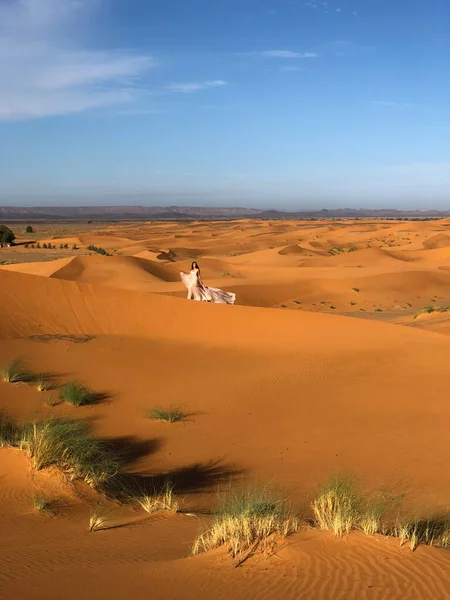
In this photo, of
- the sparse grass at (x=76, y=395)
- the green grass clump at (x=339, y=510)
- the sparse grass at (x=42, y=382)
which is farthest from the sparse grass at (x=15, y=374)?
the green grass clump at (x=339, y=510)

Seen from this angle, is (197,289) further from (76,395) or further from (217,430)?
(217,430)

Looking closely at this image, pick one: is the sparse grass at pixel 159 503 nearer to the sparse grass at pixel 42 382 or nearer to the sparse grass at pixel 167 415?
the sparse grass at pixel 167 415

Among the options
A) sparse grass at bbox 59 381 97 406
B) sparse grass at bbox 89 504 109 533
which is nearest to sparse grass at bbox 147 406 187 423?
sparse grass at bbox 59 381 97 406

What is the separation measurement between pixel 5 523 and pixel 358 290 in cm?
2733

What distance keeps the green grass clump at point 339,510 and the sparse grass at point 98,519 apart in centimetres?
171

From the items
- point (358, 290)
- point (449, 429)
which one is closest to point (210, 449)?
point (449, 429)

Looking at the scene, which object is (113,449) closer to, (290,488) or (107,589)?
(290,488)

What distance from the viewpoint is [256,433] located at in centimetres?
859

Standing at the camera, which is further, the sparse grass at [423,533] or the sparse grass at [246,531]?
the sparse grass at [423,533]

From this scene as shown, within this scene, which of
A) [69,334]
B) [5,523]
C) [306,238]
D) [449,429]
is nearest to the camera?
[5,523]

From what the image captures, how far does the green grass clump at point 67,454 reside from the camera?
5867 millimetres

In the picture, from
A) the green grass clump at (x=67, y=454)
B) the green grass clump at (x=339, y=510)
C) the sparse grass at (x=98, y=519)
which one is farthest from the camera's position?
the green grass clump at (x=67, y=454)

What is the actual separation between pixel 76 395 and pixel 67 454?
3.37 metres

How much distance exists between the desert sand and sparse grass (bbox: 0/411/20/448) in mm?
478
